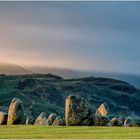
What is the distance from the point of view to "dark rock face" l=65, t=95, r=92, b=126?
166 ft

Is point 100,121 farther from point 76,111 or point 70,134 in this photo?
point 70,134

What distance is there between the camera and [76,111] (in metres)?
51.2

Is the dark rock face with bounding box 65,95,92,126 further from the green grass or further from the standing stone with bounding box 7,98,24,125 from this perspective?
the green grass

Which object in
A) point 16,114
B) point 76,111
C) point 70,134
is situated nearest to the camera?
point 70,134

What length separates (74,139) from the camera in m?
28.8

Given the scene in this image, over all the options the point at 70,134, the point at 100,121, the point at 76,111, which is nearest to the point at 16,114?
the point at 76,111

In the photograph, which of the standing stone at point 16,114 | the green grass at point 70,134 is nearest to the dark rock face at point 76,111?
the standing stone at point 16,114

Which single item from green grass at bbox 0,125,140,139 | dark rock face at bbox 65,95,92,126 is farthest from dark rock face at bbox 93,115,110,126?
green grass at bbox 0,125,140,139

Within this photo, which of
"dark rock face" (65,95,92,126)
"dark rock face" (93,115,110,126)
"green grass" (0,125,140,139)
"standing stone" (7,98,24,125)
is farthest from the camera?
"standing stone" (7,98,24,125)

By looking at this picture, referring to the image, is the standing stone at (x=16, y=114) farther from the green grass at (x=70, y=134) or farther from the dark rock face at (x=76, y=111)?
the green grass at (x=70, y=134)

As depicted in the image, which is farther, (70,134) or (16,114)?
(16,114)

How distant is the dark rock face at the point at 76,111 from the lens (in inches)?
1989

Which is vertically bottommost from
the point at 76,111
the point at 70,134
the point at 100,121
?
the point at 70,134

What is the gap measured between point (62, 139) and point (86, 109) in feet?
73.6
